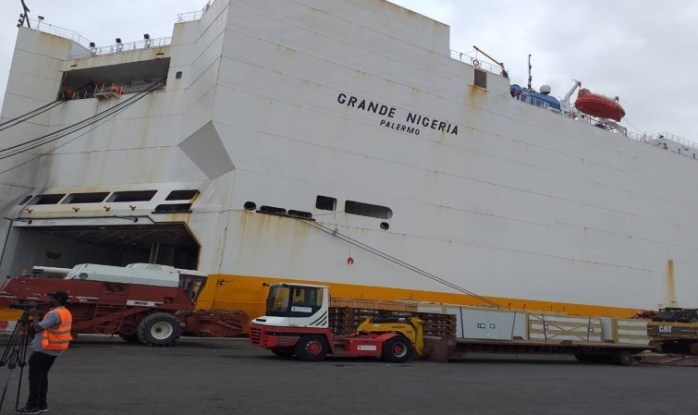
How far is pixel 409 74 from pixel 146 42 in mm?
10214

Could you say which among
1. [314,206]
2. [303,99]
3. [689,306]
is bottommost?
[689,306]

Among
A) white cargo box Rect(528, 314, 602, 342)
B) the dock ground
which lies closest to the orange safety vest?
the dock ground

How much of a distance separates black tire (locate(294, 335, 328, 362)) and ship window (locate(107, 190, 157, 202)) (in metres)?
8.49

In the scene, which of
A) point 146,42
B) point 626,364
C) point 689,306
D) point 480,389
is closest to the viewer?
point 480,389

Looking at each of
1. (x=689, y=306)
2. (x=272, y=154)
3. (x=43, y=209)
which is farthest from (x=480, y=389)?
(x=689, y=306)

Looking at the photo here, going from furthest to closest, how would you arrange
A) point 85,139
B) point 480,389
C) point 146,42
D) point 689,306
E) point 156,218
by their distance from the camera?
point 689,306
point 146,42
point 85,139
point 156,218
point 480,389

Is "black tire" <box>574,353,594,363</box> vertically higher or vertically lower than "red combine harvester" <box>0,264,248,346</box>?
lower

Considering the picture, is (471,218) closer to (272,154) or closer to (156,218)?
(272,154)

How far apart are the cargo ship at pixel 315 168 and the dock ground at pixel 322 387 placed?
4938 mm

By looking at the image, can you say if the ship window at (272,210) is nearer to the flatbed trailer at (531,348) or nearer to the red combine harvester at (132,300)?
the red combine harvester at (132,300)

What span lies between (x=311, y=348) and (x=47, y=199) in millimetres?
12520

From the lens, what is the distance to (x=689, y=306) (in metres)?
24.0

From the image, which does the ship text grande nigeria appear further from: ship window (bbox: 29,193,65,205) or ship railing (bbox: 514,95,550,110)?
ship window (bbox: 29,193,65,205)

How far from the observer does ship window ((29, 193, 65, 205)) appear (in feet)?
58.7
